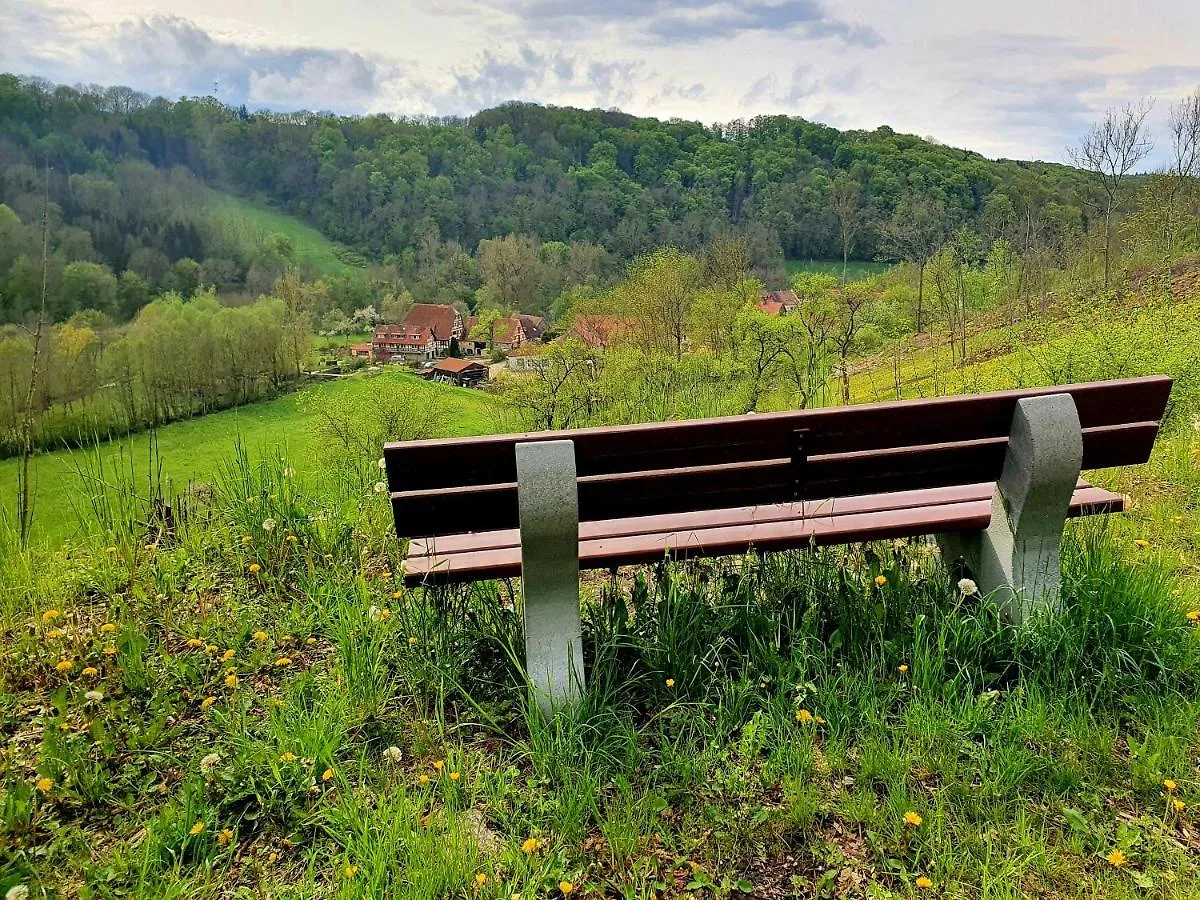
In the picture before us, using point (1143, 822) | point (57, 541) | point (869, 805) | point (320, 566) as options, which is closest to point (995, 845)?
point (869, 805)

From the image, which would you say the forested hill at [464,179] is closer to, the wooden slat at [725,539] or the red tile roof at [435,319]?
the red tile roof at [435,319]

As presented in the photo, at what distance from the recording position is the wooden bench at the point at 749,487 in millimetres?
2285

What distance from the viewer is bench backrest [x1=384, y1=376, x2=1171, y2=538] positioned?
230 centimetres

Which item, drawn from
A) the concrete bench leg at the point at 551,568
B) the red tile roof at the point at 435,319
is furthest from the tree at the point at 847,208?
the concrete bench leg at the point at 551,568

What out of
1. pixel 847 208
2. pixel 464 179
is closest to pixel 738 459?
pixel 847 208

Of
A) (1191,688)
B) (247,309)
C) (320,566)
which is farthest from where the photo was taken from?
(247,309)

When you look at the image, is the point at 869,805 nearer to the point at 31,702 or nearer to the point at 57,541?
the point at 31,702

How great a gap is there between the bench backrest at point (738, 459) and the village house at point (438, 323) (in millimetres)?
68859

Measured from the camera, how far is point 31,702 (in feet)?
8.29

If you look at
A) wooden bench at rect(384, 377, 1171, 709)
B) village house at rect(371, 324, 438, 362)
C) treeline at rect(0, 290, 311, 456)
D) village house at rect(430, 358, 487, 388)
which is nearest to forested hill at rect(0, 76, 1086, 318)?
treeline at rect(0, 290, 311, 456)

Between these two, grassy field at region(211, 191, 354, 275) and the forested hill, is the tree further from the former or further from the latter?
grassy field at region(211, 191, 354, 275)

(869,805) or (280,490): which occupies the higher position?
(280,490)

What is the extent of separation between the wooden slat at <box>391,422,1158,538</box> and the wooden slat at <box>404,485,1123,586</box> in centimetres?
12

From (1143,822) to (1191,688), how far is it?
0.66 m
